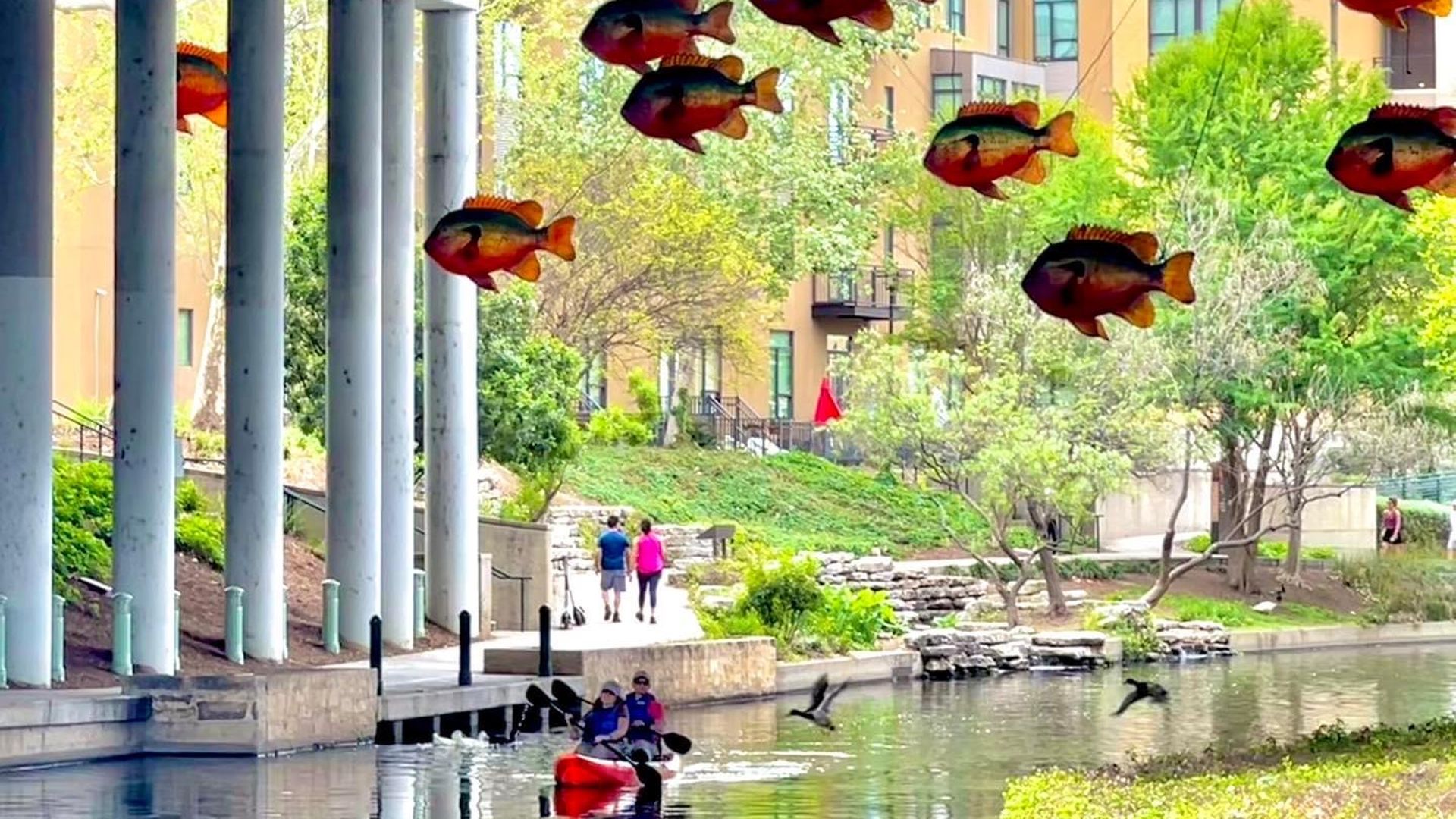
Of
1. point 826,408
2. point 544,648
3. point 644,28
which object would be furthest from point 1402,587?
point 644,28

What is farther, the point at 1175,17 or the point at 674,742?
the point at 1175,17

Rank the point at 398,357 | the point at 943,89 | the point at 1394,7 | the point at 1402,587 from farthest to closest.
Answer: the point at 943,89 < the point at 1402,587 < the point at 398,357 < the point at 1394,7

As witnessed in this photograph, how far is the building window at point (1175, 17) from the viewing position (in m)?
88.6

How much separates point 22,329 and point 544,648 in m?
7.13

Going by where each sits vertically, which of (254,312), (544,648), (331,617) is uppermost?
(254,312)

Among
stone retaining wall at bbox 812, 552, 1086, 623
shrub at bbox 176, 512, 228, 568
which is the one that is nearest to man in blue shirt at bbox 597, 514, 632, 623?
shrub at bbox 176, 512, 228, 568

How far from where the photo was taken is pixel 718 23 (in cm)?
1917

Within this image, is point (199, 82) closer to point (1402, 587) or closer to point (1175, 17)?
point (1402, 587)

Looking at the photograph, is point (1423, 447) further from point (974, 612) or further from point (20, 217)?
point (20, 217)

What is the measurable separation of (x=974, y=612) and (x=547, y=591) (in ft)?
33.6

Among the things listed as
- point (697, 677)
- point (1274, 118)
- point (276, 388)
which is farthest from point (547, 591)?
point (1274, 118)

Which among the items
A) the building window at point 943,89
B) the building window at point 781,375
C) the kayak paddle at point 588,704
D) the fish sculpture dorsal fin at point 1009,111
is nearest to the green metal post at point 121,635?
the kayak paddle at point 588,704

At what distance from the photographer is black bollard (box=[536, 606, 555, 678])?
35625mm

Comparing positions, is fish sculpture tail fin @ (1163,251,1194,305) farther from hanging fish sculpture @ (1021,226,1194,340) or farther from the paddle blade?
the paddle blade
